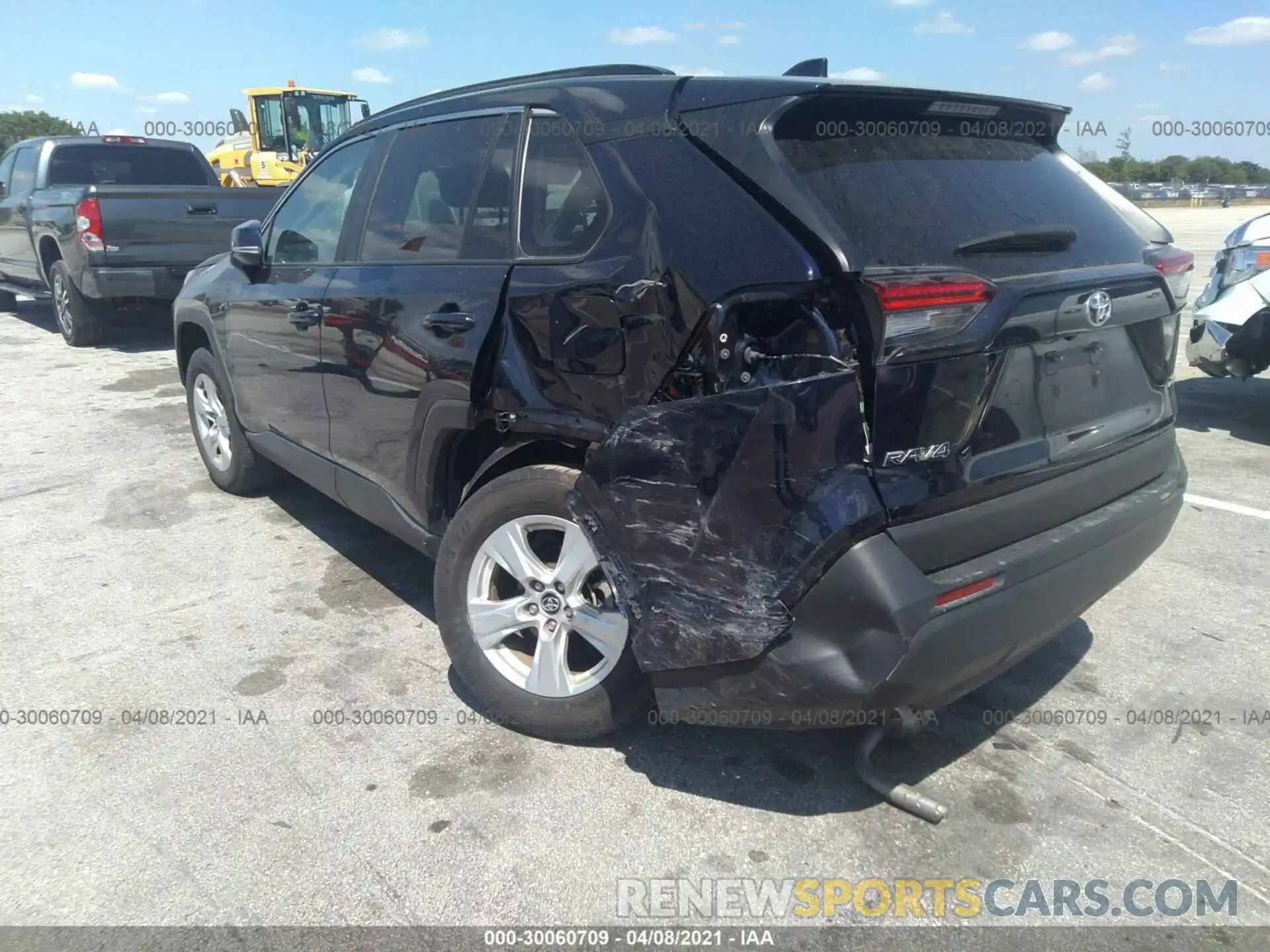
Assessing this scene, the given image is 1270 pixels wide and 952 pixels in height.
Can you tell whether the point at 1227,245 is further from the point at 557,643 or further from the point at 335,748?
the point at 335,748

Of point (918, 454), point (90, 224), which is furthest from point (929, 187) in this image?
point (90, 224)

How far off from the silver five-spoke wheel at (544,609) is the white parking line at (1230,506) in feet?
11.7

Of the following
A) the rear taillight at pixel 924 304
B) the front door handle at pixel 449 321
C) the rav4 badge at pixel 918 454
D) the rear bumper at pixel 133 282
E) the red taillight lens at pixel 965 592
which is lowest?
the rear bumper at pixel 133 282

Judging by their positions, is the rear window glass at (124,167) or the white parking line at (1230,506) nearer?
the white parking line at (1230,506)

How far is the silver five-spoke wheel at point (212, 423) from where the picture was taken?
5.34 meters

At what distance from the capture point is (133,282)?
375 inches

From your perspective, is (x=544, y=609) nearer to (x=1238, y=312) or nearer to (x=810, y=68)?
(x=810, y=68)

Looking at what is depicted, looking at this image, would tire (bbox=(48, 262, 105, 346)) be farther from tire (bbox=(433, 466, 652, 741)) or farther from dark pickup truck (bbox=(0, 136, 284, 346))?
tire (bbox=(433, 466, 652, 741))

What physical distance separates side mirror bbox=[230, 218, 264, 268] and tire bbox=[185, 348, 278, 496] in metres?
0.81

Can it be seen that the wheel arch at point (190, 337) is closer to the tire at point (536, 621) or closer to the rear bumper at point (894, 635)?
the tire at point (536, 621)

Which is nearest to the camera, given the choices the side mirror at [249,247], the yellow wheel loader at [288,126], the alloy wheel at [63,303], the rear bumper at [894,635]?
the rear bumper at [894,635]

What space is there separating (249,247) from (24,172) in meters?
9.43

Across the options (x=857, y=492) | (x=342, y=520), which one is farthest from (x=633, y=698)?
(x=342, y=520)

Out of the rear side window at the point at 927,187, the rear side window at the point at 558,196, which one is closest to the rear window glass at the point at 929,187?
the rear side window at the point at 927,187
